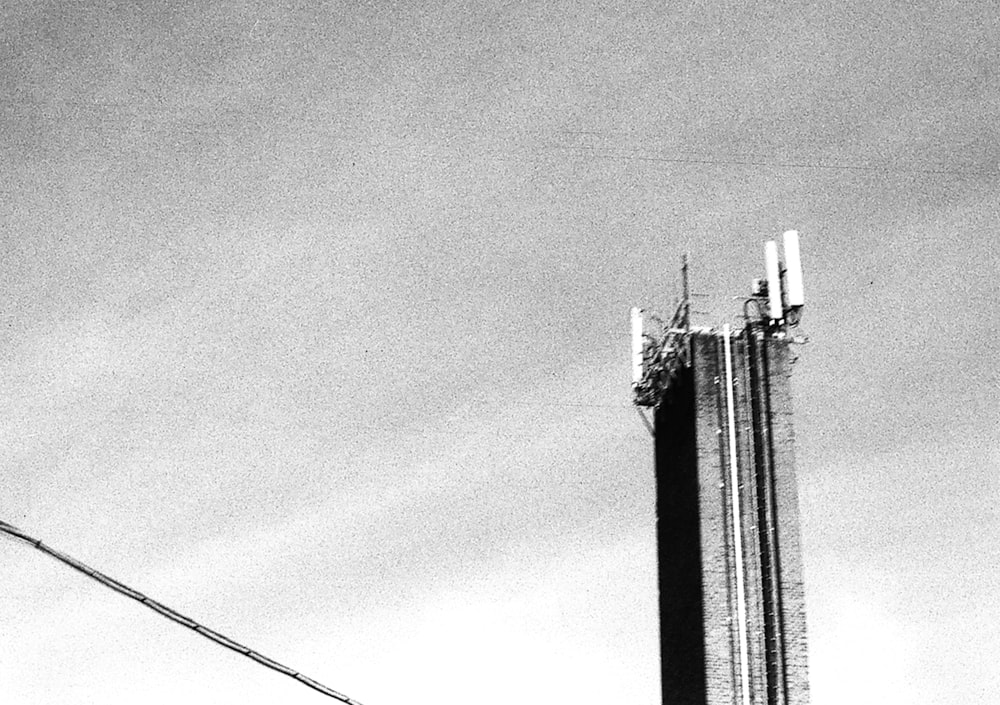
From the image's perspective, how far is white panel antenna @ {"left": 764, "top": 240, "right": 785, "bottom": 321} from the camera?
25.6 metres

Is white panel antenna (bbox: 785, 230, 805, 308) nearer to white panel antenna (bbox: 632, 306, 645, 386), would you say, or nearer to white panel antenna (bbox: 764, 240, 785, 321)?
white panel antenna (bbox: 764, 240, 785, 321)

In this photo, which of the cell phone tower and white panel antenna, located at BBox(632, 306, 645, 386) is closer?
the cell phone tower

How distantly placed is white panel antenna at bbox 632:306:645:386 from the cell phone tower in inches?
28.7

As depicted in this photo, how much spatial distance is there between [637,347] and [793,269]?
4.57 m

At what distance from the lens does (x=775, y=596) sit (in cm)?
2434

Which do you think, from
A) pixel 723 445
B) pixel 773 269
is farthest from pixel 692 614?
pixel 773 269


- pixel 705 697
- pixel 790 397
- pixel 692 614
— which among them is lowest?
pixel 705 697

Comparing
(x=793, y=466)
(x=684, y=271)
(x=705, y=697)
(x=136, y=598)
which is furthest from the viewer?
(x=684, y=271)

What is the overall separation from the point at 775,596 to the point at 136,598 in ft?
51.1

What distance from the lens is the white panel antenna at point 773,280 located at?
25609mm

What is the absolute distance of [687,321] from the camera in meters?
26.6

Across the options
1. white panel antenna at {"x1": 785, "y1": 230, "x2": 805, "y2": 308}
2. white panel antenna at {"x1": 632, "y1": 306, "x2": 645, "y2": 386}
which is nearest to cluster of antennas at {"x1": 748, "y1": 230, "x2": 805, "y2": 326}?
white panel antenna at {"x1": 785, "y1": 230, "x2": 805, "y2": 308}

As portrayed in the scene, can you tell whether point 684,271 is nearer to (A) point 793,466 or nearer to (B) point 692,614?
(A) point 793,466

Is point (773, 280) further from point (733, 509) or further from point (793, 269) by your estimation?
point (733, 509)
